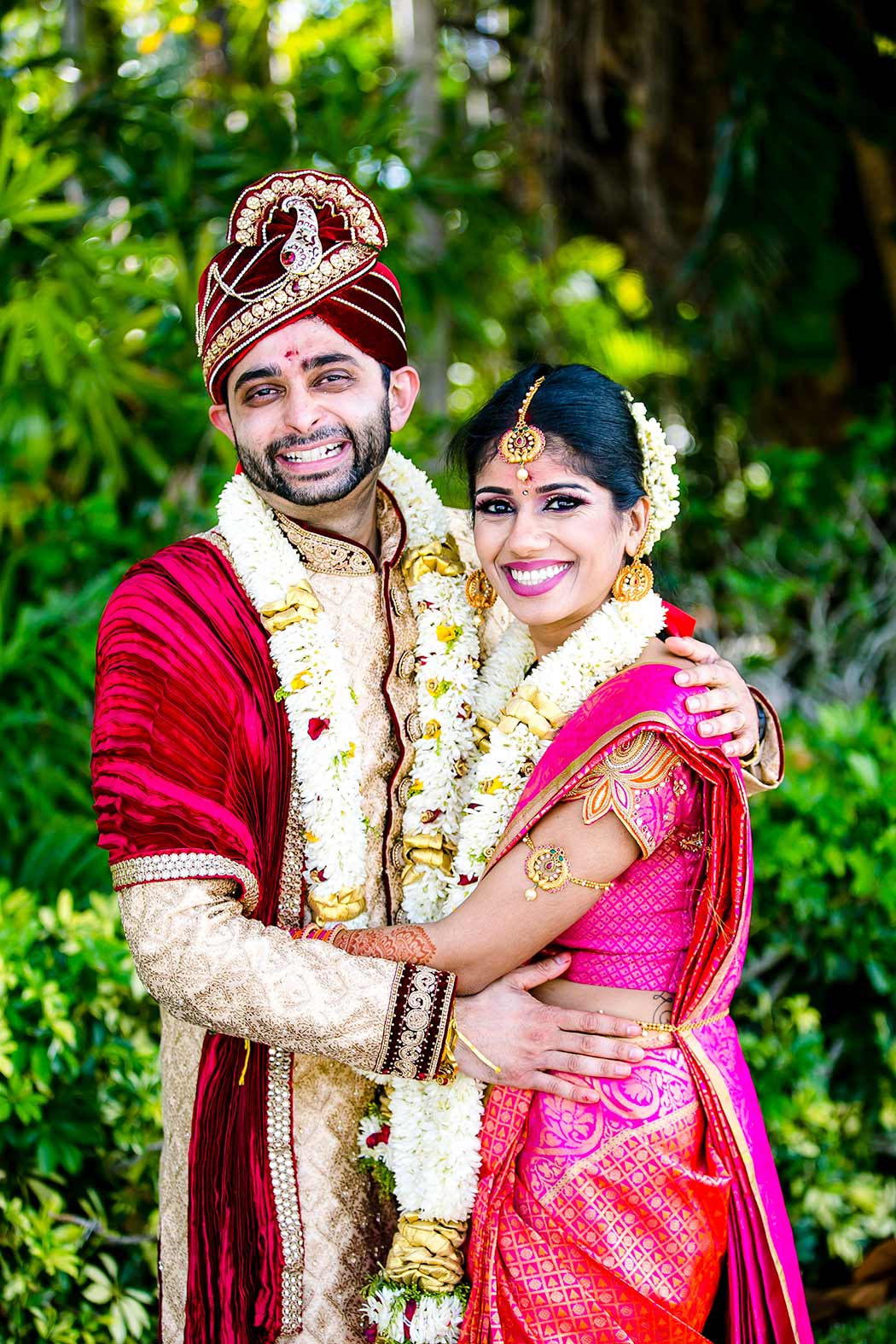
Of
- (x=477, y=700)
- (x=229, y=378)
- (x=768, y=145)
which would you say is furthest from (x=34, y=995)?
(x=768, y=145)

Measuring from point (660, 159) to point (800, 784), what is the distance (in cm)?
476

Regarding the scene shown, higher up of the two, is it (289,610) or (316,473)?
(316,473)

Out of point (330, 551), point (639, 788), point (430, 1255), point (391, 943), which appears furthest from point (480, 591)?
point (430, 1255)

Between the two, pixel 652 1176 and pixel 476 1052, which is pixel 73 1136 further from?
pixel 652 1176

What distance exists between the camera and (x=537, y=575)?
2.12 m

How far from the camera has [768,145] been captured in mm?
5332

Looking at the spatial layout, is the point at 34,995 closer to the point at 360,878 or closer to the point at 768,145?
the point at 360,878

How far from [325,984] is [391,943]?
128 millimetres

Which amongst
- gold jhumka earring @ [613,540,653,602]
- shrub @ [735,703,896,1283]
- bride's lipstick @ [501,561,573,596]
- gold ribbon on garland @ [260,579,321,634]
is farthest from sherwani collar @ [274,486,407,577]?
shrub @ [735,703,896,1283]

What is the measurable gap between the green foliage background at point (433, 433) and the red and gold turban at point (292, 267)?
33.0 inches

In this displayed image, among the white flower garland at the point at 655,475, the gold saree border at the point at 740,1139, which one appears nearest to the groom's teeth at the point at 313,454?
the white flower garland at the point at 655,475

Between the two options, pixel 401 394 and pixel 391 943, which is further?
pixel 401 394

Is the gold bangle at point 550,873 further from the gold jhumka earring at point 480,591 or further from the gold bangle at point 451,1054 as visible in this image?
the gold jhumka earring at point 480,591

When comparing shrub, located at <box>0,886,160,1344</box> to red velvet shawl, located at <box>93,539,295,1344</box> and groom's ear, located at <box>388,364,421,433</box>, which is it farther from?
groom's ear, located at <box>388,364,421,433</box>
